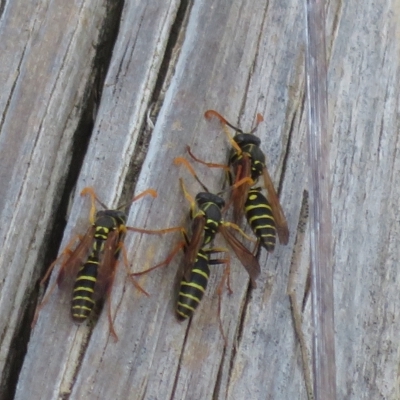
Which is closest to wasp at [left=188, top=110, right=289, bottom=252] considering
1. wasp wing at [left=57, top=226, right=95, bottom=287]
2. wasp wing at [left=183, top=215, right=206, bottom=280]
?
wasp wing at [left=183, top=215, right=206, bottom=280]

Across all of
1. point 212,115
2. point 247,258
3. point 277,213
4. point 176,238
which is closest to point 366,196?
point 277,213

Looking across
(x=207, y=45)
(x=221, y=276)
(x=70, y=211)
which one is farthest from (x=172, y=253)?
(x=207, y=45)

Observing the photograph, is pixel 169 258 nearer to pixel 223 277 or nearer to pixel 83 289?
pixel 223 277

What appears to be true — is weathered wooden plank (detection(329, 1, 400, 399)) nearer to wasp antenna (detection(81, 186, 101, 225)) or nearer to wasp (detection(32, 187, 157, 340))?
wasp (detection(32, 187, 157, 340))

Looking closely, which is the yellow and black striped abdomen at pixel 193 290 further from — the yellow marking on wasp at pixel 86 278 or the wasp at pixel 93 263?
the yellow marking on wasp at pixel 86 278

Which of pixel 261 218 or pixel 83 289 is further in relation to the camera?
pixel 261 218

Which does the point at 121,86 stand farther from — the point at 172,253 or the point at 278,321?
the point at 278,321

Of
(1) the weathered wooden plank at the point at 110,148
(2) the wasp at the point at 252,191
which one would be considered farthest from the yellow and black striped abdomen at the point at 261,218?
(1) the weathered wooden plank at the point at 110,148
